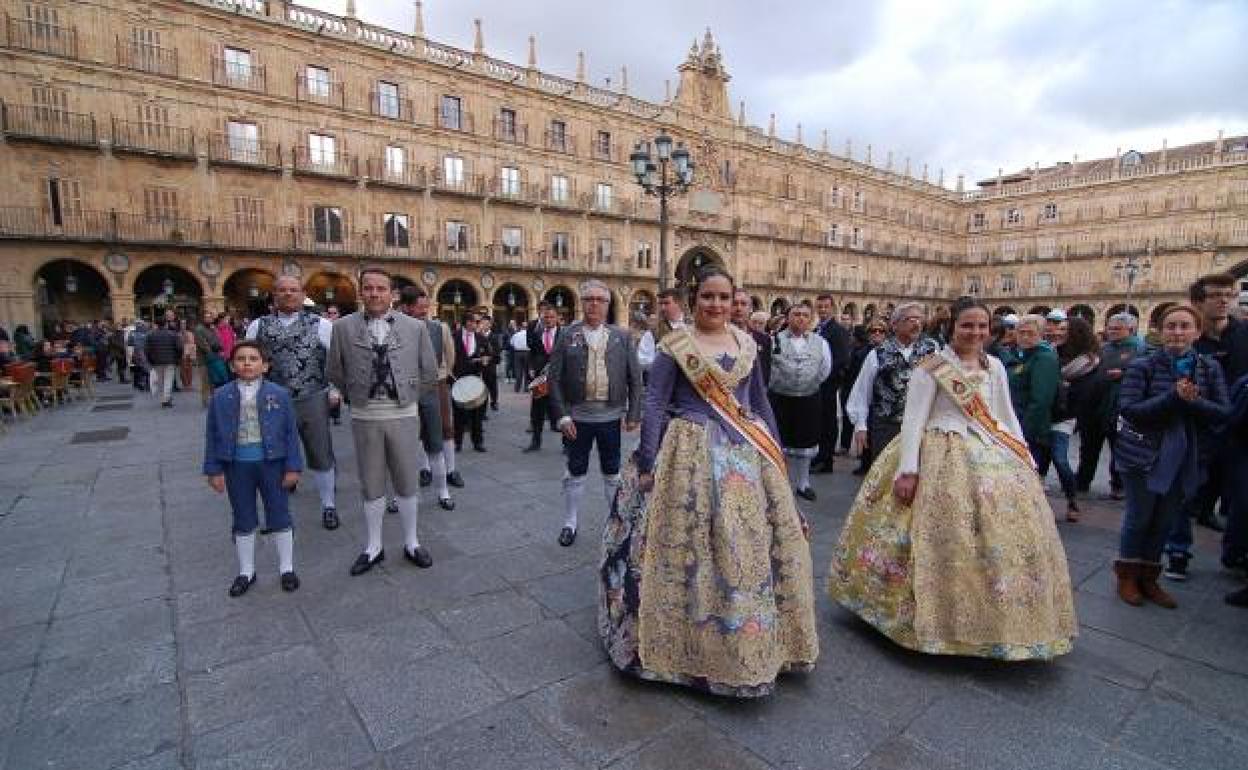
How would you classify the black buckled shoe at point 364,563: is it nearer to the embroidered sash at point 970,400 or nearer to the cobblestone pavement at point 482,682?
the cobblestone pavement at point 482,682

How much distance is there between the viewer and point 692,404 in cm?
270

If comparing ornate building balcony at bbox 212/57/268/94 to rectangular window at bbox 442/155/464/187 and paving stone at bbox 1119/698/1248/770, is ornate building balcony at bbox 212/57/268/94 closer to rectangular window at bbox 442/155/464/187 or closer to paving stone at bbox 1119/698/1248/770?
rectangular window at bbox 442/155/464/187

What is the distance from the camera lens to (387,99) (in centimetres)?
2386

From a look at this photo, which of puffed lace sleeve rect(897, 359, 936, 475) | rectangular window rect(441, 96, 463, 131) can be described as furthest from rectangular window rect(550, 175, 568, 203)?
puffed lace sleeve rect(897, 359, 936, 475)

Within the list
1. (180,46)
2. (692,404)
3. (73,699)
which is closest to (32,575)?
(73,699)

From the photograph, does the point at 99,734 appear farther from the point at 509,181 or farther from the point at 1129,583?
the point at 509,181

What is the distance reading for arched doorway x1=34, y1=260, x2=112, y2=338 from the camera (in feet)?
64.2

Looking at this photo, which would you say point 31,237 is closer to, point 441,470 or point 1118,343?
point 441,470

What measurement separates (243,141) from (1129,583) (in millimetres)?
26288

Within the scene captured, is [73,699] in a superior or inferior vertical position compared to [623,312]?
inferior

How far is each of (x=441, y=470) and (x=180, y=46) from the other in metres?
23.4

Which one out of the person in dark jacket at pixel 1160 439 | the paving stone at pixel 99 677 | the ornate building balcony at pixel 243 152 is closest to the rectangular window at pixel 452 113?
the ornate building balcony at pixel 243 152

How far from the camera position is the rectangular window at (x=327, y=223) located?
73.7 ft

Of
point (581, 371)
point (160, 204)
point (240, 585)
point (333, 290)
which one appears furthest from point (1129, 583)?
point (160, 204)
